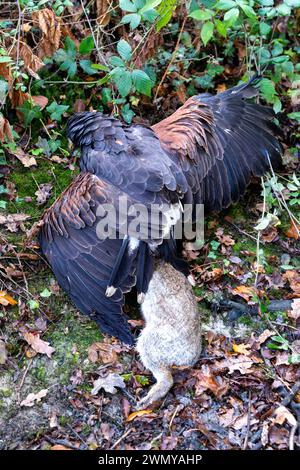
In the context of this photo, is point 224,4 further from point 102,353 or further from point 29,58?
point 102,353

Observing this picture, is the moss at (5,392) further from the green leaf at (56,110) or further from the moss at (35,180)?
the green leaf at (56,110)

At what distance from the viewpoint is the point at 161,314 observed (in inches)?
208

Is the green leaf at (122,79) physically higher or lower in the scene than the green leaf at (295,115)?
higher

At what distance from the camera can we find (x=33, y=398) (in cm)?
498

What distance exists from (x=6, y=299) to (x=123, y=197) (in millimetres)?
1390

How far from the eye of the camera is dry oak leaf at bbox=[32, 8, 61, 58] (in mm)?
6301

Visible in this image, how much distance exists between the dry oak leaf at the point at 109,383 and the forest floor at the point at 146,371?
0.4 inches

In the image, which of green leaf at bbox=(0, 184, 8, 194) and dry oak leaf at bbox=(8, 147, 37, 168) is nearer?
green leaf at bbox=(0, 184, 8, 194)

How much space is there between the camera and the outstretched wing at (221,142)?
19.5ft

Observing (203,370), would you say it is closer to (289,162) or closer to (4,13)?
(289,162)

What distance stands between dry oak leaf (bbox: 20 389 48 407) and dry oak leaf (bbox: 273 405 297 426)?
185 centimetres

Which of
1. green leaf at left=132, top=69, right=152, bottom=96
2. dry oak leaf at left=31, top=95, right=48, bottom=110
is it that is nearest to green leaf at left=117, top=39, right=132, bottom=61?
green leaf at left=132, top=69, right=152, bottom=96

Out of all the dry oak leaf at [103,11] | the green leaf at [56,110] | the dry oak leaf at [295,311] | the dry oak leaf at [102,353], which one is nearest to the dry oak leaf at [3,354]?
the dry oak leaf at [102,353]

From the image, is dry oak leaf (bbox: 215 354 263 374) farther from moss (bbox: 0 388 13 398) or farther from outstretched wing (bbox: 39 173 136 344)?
moss (bbox: 0 388 13 398)
